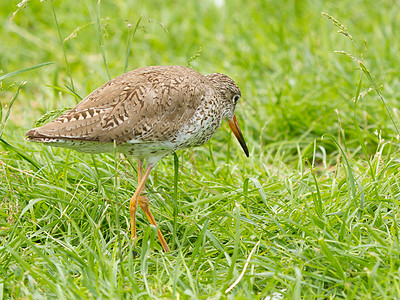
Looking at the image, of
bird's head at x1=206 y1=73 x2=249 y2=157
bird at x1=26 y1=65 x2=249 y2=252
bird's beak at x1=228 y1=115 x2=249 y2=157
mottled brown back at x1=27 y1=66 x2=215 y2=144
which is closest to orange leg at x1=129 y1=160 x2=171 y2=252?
bird at x1=26 y1=65 x2=249 y2=252

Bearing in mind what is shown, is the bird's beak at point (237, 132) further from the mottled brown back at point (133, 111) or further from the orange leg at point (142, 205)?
the orange leg at point (142, 205)

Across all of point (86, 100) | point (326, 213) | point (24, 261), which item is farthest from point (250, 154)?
point (24, 261)

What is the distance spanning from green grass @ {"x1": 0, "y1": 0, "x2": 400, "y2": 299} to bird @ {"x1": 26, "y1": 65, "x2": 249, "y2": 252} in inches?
8.1

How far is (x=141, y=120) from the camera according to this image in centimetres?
408

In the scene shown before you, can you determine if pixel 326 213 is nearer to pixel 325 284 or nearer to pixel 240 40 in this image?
pixel 325 284

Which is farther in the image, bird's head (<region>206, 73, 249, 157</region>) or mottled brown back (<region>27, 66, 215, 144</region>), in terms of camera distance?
bird's head (<region>206, 73, 249, 157</region>)

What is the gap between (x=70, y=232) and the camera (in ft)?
13.5

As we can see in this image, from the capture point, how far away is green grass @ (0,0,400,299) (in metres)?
3.51

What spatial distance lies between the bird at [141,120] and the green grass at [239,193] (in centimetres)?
21

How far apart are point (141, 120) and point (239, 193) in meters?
0.86

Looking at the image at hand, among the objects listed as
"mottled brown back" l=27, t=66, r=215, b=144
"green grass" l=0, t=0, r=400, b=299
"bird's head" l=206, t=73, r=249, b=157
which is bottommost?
"green grass" l=0, t=0, r=400, b=299

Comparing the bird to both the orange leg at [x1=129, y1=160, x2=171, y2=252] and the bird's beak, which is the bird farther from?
the bird's beak

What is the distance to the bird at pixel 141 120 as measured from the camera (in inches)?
156

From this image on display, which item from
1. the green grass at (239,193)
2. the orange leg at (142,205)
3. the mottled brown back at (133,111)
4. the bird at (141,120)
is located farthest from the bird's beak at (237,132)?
the orange leg at (142,205)
